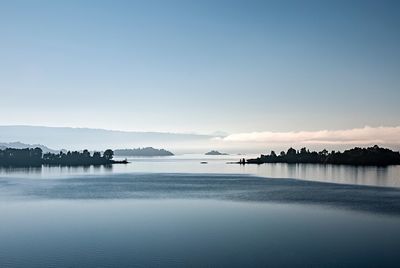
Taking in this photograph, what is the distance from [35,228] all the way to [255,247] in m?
19.0

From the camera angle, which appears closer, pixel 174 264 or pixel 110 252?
pixel 174 264

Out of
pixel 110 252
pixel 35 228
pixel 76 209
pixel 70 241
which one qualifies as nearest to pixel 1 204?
pixel 76 209

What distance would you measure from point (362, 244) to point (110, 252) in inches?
660

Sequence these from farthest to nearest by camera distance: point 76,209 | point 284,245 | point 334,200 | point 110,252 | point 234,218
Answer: point 334,200
point 76,209
point 234,218
point 284,245
point 110,252

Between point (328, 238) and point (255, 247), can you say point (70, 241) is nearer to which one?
point (255, 247)

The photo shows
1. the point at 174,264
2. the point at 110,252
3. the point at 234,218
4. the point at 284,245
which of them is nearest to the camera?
the point at 174,264

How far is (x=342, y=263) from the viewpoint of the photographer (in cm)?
2320

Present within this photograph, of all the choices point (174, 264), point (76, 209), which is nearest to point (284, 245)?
point (174, 264)

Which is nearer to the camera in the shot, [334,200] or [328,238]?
[328,238]

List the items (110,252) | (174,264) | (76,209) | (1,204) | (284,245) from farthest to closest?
(1,204), (76,209), (284,245), (110,252), (174,264)

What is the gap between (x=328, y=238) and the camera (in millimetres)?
30188

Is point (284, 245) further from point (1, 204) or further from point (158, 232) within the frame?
point (1, 204)

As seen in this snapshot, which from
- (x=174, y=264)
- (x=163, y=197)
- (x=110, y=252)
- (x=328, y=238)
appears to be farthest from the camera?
(x=163, y=197)

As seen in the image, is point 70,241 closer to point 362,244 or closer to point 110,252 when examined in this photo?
point 110,252
